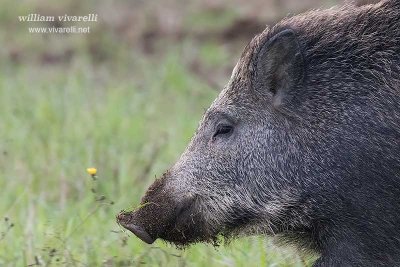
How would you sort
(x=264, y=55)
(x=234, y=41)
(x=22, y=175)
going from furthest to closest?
(x=234, y=41) < (x=22, y=175) < (x=264, y=55)

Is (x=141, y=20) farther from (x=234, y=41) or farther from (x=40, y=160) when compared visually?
(x=40, y=160)

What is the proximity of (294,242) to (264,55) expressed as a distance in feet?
2.94

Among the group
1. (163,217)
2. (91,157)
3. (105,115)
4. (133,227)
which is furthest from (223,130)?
(105,115)

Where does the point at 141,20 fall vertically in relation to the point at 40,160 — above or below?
above

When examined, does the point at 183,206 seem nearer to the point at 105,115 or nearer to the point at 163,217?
the point at 163,217

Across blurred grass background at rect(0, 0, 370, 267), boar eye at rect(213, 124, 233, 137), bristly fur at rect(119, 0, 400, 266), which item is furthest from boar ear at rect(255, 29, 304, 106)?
blurred grass background at rect(0, 0, 370, 267)

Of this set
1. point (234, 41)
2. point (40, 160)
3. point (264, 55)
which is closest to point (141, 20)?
point (234, 41)

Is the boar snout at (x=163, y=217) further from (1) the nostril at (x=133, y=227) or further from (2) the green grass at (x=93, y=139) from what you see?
(2) the green grass at (x=93, y=139)

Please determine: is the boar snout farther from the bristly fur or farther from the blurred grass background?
the blurred grass background

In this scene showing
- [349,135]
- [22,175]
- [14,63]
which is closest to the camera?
[349,135]

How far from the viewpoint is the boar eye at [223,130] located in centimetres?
468

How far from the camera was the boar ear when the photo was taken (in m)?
4.52

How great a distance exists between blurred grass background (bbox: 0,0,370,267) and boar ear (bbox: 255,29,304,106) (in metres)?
0.74

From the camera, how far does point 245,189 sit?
4.53 m
